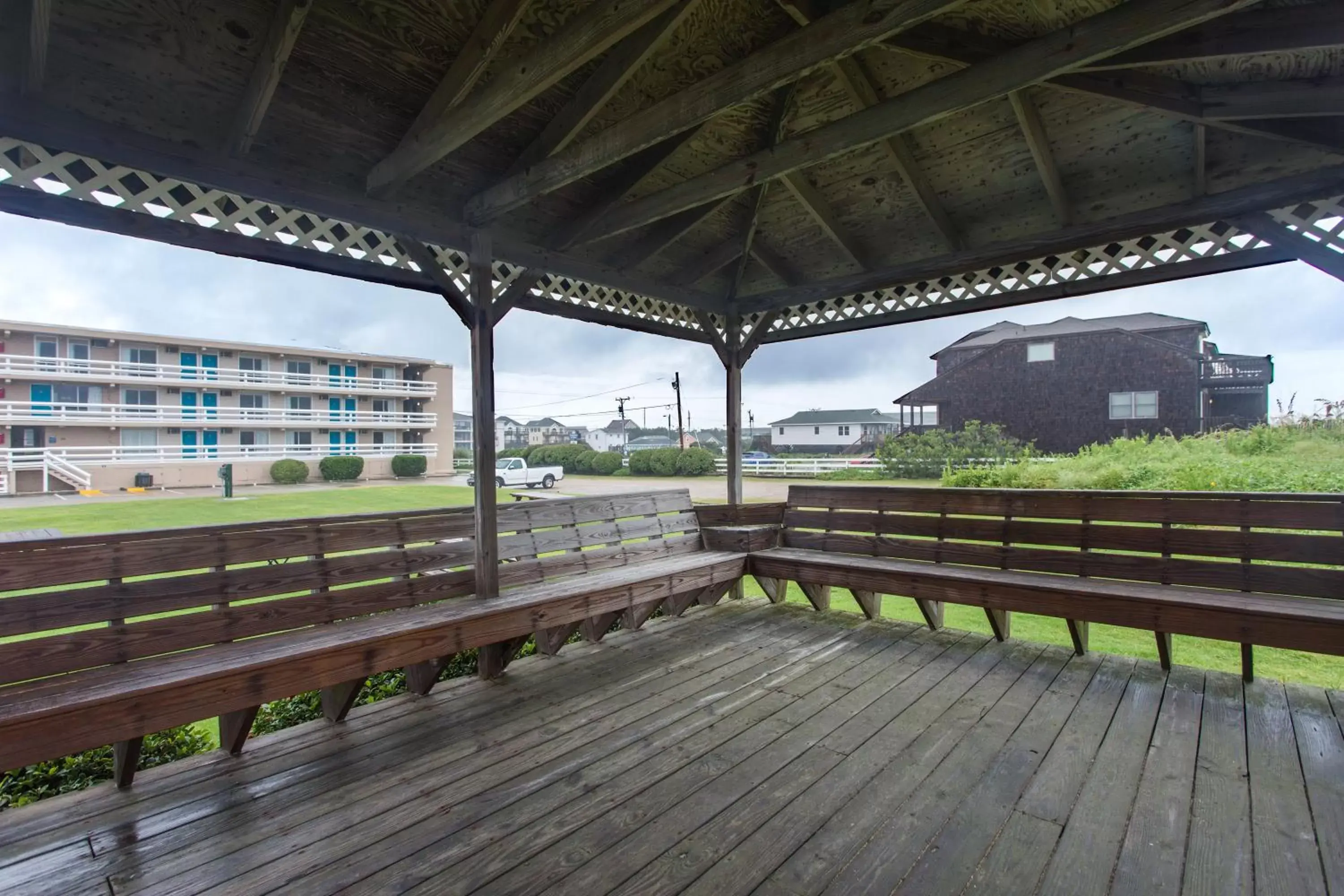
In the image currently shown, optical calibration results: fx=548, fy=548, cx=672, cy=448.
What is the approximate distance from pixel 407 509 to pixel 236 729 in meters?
1.18

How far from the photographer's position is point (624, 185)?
3.02m

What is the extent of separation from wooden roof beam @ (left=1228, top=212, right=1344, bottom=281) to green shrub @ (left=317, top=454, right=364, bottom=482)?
23.9ft

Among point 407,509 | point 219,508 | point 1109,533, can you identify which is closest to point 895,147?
point 1109,533

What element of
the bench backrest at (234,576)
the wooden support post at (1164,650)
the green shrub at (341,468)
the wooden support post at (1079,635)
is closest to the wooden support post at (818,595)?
the wooden support post at (1079,635)

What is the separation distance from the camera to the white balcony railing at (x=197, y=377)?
4.08 metres

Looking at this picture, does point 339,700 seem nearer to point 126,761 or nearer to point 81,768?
point 126,761

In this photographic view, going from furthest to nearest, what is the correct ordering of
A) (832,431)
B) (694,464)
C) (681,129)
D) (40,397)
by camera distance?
1. (694,464)
2. (832,431)
3. (40,397)
4. (681,129)

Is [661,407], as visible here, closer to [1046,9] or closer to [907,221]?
[907,221]

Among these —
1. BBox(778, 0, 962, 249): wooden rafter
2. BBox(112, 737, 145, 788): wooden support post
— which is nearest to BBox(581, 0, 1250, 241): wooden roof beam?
BBox(778, 0, 962, 249): wooden rafter

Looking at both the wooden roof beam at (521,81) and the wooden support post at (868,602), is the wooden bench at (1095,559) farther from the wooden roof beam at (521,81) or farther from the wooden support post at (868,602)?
the wooden roof beam at (521,81)

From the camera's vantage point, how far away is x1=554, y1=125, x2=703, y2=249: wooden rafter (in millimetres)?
2855

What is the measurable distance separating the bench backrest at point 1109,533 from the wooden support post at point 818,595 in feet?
1.12

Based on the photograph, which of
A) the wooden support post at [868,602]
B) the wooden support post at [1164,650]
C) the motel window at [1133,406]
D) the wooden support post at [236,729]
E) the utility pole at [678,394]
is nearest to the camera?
the wooden support post at [236,729]

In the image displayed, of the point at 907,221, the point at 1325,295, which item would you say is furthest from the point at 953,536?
the point at 1325,295
